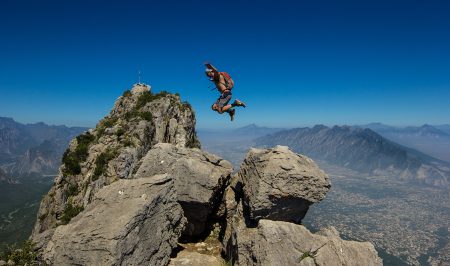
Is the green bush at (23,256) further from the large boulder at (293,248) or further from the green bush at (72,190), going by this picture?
the green bush at (72,190)

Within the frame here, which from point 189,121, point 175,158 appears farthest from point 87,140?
point 175,158

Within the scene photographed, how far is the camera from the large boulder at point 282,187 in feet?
58.9

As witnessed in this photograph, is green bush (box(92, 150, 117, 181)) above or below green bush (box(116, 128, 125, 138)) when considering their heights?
below

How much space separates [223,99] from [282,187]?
808 cm

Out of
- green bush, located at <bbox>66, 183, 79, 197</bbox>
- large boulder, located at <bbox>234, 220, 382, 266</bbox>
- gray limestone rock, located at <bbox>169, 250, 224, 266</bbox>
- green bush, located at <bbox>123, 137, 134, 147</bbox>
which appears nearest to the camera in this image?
large boulder, located at <bbox>234, 220, 382, 266</bbox>

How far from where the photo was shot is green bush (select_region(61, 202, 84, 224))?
45000mm

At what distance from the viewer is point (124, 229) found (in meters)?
Result: 14.6

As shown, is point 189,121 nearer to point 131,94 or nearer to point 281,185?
point 131,94

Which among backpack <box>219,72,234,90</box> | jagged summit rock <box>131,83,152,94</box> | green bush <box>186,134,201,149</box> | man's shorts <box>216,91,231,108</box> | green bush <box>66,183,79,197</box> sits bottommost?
green bush <box>66,183,79,197</box>

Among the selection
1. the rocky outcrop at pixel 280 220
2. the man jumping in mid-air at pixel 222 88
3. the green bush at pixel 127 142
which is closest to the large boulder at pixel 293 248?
the rocky outcrop at pixel 280 220

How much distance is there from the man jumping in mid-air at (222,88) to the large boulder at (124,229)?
283 inches

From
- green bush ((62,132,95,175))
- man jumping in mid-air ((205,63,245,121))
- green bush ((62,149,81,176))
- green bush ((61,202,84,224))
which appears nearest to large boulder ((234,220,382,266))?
man jumping in mid-air ((205,63,245,121))

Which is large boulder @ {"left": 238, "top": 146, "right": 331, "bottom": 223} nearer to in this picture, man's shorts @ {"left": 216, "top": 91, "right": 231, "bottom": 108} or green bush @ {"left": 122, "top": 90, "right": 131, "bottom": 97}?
man's shorts @ {"left": 216, "top": 91, "right": 231, "bottom": 108}

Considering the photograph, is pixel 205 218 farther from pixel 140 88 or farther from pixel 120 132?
pixel 140 88
